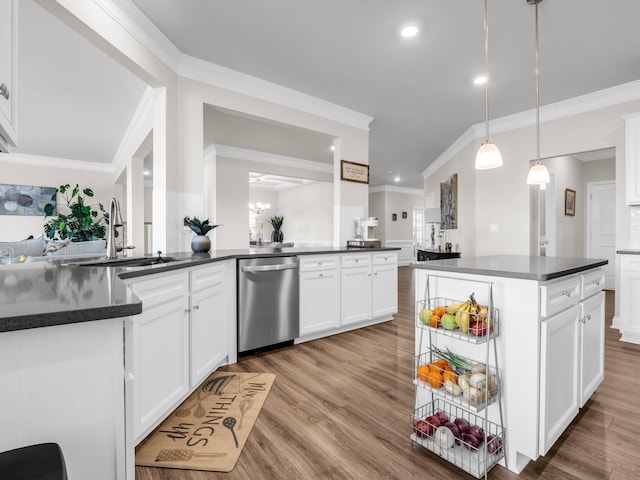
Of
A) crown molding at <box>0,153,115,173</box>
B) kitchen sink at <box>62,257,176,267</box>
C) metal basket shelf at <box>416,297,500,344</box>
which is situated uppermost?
Result: crown molding at <box>0,153,115,173</box>

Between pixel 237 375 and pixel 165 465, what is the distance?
952 mm

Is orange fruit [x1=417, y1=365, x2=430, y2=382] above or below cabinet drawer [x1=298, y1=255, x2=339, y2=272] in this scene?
below

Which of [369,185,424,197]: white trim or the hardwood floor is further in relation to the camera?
[369,185,424,197]: white trim

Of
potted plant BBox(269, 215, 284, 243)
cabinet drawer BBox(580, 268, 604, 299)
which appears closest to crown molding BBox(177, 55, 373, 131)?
cabinet drawer BBox(580, 268, 604, 299)

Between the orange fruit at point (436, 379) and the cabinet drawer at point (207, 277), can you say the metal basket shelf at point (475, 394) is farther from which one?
the cabinet drawer at point (207, 277)

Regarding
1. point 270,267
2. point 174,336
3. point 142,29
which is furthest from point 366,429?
point 142,29

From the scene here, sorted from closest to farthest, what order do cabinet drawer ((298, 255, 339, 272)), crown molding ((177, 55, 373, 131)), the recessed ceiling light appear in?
the recessed ceiling light, crown molding ((177, 55, 373, 131)), cabinet drawer ((298, 255, 339, 272))

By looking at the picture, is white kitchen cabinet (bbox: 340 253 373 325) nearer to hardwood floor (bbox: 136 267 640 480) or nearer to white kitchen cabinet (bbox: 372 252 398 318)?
white kitchen cabinet (bbox: 372 252 398 318)

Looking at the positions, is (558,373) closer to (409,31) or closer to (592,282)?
(592,282)

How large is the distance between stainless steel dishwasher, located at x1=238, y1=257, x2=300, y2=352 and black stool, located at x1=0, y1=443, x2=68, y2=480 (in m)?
2.13

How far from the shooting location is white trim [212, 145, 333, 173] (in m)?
5.74

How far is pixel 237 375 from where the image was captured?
245 centimetres

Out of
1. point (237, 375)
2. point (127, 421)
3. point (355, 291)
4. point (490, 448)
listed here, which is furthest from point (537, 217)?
point (127, 421)

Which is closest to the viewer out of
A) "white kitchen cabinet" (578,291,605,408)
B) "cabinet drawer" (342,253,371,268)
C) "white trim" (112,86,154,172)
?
"white kitchen cabinet" (578,291,605,408)
